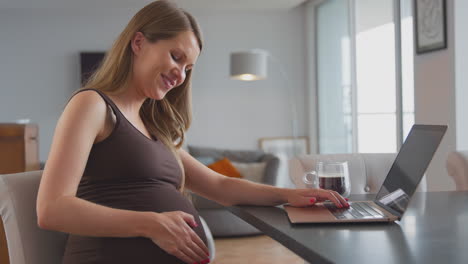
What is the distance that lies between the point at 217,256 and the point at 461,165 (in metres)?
2.71

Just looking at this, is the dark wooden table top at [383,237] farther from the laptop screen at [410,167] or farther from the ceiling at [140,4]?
the ceiling at [140,4]

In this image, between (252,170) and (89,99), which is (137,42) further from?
(252,170)

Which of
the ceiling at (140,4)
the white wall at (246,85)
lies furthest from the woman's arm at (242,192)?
the white wall at (246,85)

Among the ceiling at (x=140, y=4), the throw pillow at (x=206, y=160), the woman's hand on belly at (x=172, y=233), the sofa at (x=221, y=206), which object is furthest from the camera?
the ceiling at (x=140, y=4)

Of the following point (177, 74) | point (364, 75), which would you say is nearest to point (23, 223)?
point (177, 74)

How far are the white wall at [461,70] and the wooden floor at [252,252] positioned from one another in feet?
5.19

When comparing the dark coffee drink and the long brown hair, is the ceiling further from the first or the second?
the dark coffee drink

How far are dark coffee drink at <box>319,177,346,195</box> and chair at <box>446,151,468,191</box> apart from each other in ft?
2.02

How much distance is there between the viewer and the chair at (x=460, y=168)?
202cm

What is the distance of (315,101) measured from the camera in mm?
8148

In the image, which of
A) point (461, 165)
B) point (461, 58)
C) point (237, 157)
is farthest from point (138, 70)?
point (237, 157)

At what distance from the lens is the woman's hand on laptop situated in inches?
59.7

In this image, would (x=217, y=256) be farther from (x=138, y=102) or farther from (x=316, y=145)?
(x=316, y=145)

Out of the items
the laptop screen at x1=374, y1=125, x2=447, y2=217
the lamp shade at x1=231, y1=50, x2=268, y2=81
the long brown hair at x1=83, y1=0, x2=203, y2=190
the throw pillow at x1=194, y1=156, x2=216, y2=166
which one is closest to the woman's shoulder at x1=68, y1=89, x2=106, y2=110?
the long brown hair at x1=83, y1=0, x2=203, y2=190
